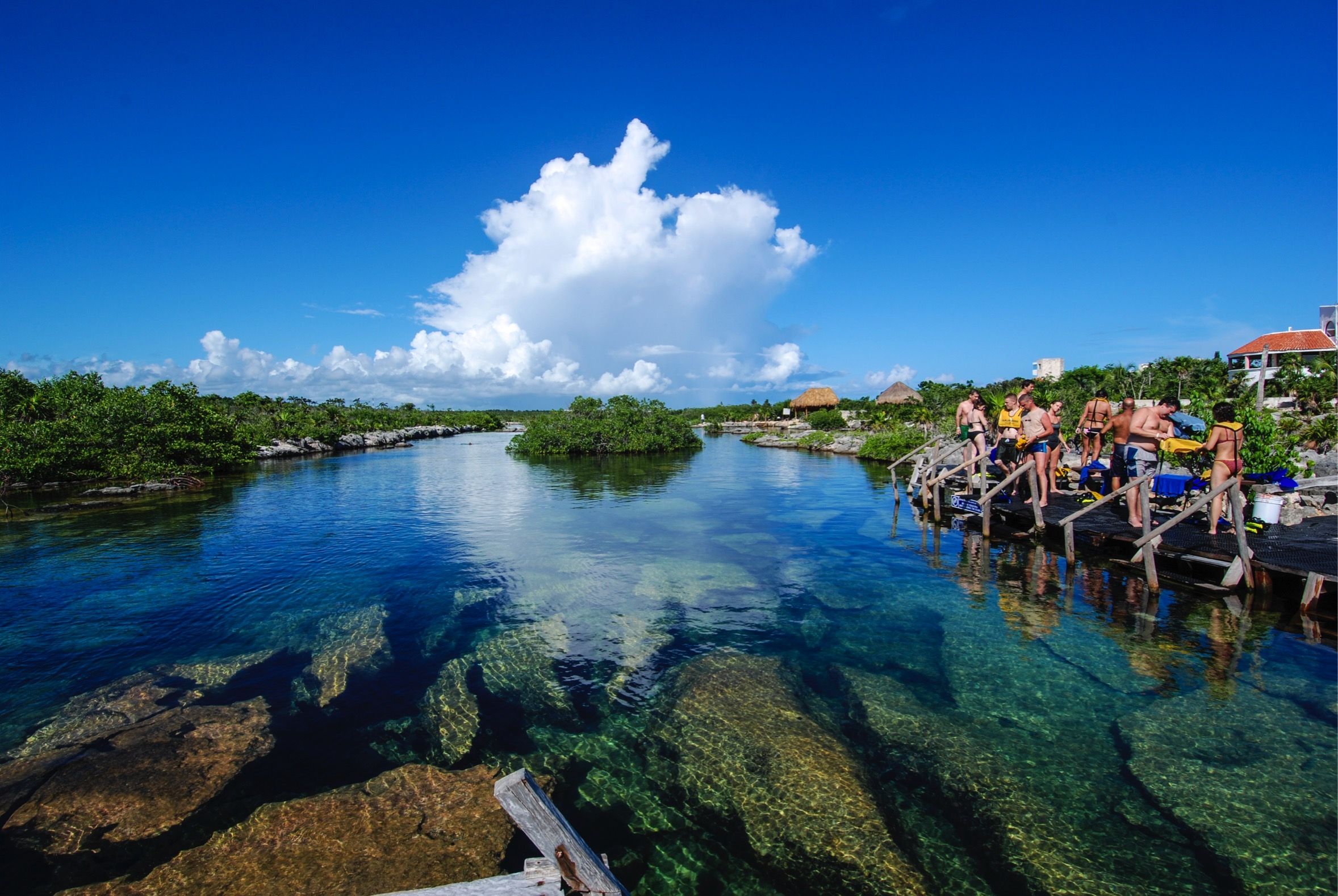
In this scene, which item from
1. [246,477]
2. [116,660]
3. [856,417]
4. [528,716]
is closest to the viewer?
[528,716]

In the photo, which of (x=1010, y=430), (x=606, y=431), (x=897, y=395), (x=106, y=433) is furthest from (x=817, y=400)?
(x=106, y=433)

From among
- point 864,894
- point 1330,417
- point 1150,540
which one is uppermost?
point 1330,417

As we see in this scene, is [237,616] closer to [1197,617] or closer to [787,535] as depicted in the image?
[787,535]

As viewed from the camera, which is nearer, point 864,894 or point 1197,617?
point 864,894

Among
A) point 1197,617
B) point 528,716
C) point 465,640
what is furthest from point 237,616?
point 1197,617

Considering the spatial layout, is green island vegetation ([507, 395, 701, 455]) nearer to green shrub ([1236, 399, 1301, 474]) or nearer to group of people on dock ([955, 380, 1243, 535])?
group of people on dock ([955, 380, 1243, 535])

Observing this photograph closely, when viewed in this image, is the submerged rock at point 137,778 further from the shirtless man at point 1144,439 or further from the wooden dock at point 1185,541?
the shirtless man at point 1144,439

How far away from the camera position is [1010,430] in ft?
63.2

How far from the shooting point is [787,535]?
20031 millimetres

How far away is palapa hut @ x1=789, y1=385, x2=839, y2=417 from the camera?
8831cm

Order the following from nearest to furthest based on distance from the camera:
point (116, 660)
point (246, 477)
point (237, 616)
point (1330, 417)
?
point (116, 660), point (237, 616), point (1330, 417), point (246, 477)

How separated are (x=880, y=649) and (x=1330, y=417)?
93.2 ft

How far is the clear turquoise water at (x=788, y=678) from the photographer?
19.8 ft

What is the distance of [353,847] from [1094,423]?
1952cm
